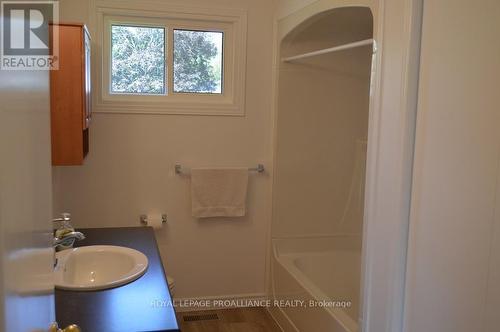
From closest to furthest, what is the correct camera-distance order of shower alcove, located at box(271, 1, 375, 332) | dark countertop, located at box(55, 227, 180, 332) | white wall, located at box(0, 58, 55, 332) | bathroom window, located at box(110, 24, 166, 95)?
1. white wall, located at box(0, 58, 55, 332)
2. dark countertop, located at box(55, 227, 180, 332)
3. bathroom window, located at box(110, 24, 166, 95)
4. shower alcove, located at box(271, 1, 375, 332)

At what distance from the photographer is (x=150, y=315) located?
1.58m

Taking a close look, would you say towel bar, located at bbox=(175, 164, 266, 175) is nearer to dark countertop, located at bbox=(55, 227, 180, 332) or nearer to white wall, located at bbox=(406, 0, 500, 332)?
dark countertop, located at bbox=(55, 227, 180, 332)

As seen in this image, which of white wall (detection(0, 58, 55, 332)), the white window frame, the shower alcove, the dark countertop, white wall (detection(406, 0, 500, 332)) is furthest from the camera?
the shower alcove

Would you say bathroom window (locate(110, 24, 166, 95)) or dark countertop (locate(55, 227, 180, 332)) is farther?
bathroom window (locate(110, 24, 166, 95))

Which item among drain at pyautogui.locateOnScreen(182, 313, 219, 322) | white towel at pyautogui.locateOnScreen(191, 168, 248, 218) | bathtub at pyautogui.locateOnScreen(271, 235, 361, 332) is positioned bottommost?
drain at pyautogui.locateOnScreen(182, 313, 219, 322)

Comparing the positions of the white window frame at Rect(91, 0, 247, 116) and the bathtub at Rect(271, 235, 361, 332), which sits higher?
the white window frame at Rect(91, 0, 247, 116)

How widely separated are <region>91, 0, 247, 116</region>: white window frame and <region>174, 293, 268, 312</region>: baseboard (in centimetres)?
140

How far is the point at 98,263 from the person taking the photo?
2.28 meters

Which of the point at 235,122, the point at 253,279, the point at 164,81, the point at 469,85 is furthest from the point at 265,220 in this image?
the point at 469,85

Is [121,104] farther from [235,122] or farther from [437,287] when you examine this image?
[437,287]

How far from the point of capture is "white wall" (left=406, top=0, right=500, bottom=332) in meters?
1.38

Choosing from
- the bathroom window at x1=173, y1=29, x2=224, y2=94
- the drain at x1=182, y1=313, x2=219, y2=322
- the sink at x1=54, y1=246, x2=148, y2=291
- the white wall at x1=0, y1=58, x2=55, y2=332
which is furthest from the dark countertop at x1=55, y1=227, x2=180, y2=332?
the bathroom window at x1=173, y1=29, x2=224, y2=94

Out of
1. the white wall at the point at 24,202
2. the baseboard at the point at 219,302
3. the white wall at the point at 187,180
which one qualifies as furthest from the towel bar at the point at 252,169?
the white wall at the point at 24,202

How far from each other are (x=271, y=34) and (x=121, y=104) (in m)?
1.20
